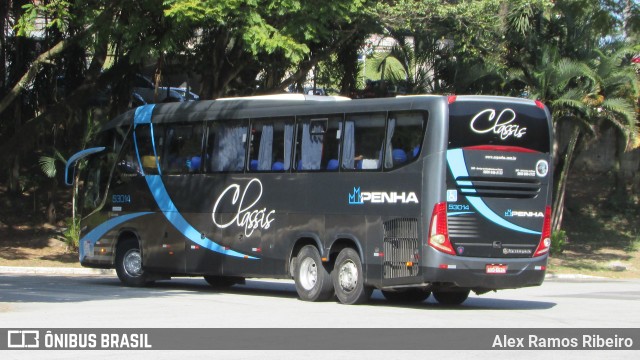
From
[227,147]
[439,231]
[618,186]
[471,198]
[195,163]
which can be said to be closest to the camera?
[439,231]

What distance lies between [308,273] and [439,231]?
3.14 m

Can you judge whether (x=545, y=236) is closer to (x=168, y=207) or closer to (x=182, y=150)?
(x=182, y=150)

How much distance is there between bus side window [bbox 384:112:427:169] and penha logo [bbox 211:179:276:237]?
2.97m

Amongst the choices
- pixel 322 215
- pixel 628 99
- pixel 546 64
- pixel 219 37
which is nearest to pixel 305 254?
pixel 322 215

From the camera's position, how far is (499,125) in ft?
52.7

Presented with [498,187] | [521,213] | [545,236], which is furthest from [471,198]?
[545,236]

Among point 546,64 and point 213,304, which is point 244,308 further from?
point 546,64

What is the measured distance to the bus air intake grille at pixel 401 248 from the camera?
1576 cm

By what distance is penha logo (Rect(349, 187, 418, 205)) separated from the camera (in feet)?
52.1

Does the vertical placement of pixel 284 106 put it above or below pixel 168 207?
above

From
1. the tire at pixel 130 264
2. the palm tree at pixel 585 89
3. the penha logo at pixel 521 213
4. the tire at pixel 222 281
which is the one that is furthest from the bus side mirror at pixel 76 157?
the palm tree at pixel 585 89

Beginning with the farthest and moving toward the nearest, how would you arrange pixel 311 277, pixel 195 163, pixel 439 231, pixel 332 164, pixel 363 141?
pixel 195 163, pixel 311 277, pixel 332 164, pixel 363 141, pixel 439 231

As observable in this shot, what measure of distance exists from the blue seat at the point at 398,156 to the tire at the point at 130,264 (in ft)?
22.9

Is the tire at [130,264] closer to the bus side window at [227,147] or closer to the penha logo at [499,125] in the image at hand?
the bus side window at [227,147]
